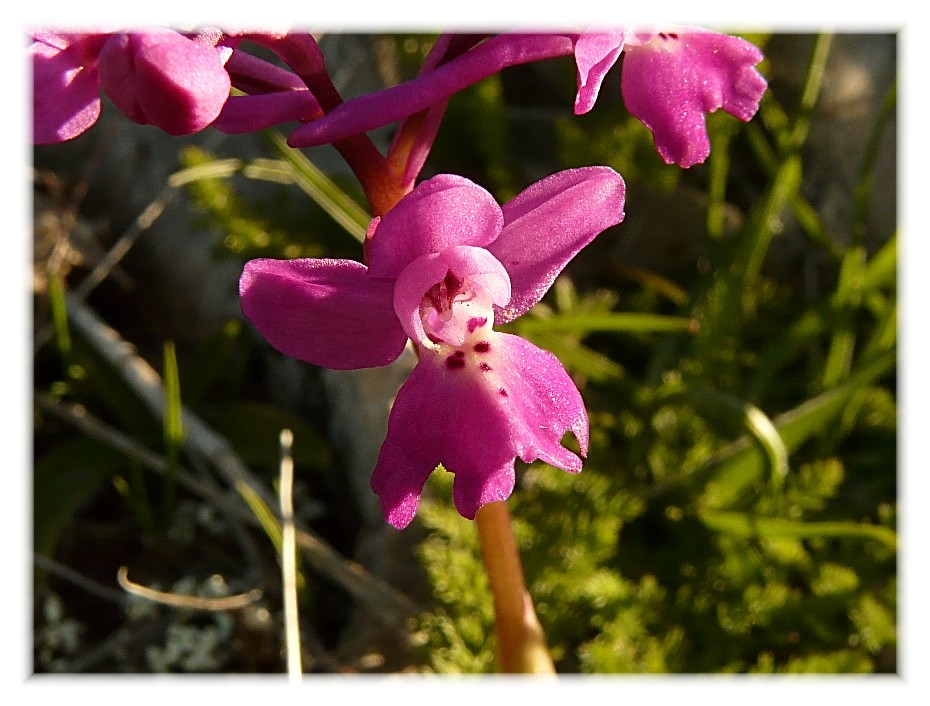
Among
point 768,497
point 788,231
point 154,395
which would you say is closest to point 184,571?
point 154,395

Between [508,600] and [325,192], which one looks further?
[325,192]

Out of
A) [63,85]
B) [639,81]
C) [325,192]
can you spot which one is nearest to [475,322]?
[639,81]

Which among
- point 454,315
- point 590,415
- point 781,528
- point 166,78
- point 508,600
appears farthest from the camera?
point 590,415

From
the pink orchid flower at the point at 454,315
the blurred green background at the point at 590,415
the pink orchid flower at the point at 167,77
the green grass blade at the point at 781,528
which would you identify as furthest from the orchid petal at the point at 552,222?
the green grass blade at the point at 781,528

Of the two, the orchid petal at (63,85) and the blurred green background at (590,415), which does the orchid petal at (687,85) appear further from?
the blurred green background at (590,415)

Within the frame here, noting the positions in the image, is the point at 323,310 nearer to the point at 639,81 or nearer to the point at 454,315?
the point at 454,315

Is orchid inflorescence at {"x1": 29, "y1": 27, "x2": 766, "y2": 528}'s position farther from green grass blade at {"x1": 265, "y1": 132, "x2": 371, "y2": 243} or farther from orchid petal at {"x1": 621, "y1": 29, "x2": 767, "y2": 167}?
green grass blade at {"x1": 265, "y1": 132, "x2": 371, "y2": 243}

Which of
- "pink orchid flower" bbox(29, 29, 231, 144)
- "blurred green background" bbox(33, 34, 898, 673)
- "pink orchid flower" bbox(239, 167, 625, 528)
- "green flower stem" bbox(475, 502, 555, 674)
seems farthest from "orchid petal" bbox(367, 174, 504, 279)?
"blurred green background" bbox(33, 34, 898, 673)
